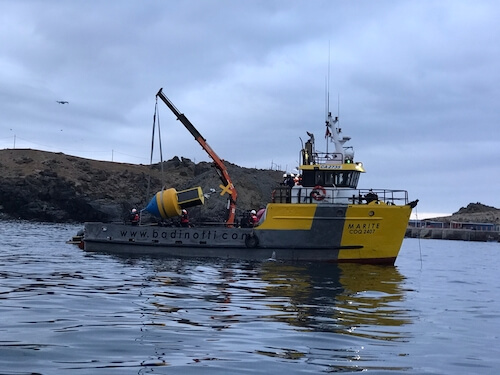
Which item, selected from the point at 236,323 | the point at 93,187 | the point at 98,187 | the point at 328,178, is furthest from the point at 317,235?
the point at 98,187

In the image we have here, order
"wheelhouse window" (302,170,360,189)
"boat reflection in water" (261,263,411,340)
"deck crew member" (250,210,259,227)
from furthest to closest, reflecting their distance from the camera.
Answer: "deck crew member" (250,210,259,227) → "wheelhouse window" (302,170,360,189) → "boat reflection in water" (261,263,411,340)

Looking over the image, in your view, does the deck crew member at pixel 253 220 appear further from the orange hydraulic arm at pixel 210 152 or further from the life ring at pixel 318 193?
the life ring at pixel 318 193

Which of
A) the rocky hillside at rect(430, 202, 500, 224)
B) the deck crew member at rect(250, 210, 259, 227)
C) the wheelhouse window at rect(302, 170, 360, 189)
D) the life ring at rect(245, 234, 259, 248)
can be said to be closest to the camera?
the life ring at rect(245, 234, 259, 248)

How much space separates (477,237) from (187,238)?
46.3 metres

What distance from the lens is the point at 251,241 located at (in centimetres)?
2291

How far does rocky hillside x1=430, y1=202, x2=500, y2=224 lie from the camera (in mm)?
79619

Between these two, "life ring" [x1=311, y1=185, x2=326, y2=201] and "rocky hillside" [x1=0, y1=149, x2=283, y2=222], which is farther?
"rocky hillside" [x1=0, y1=149, x2=283, y2=222]

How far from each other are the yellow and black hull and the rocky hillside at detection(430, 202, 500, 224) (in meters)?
58.5

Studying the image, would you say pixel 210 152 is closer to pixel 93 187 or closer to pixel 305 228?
pixel 305 228

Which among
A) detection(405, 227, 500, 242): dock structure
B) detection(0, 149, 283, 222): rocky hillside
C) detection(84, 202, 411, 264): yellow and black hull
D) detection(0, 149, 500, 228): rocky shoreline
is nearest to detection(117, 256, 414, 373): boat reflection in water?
detection(84, 202, 411, 264): yellow and black hull

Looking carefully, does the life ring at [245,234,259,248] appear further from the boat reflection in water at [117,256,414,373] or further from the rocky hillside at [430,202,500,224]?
the rocky hillside at [430,202,500,224]

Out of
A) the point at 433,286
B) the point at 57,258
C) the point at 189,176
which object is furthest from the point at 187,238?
→ the point at 189,176

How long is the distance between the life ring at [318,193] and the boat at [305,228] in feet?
0.12

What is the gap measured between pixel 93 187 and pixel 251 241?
57.7 m
